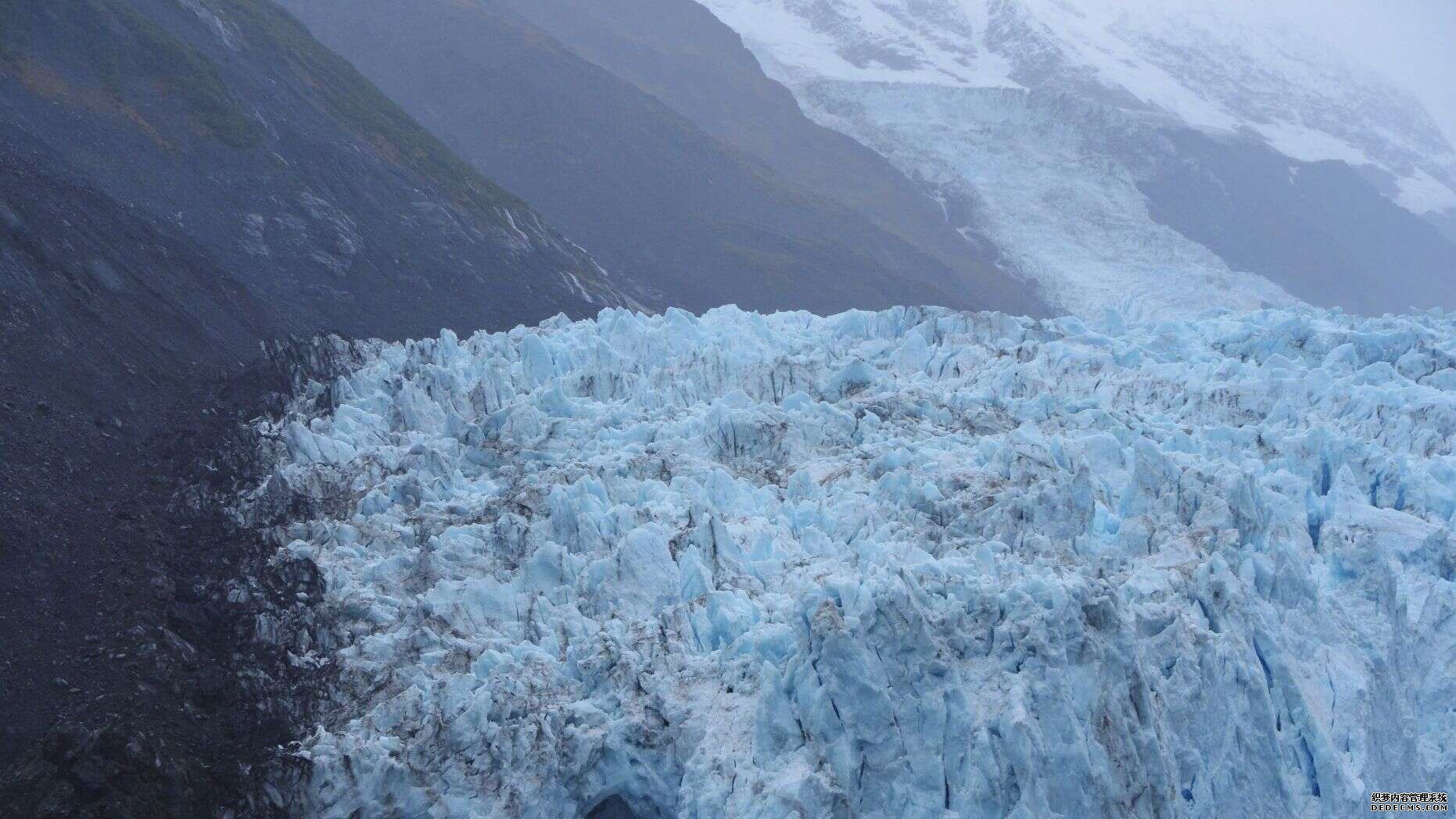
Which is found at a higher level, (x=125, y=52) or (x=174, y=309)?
(x=125, y=52)

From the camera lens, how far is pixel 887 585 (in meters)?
15.3

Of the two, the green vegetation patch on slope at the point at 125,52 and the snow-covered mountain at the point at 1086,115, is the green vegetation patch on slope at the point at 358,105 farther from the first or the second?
the snow-covered mountain at the point at 1086,115

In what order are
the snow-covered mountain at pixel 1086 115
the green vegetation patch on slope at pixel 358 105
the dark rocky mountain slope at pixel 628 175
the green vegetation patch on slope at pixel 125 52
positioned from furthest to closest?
the snow-covered mountain at pixel 1086 115 → the dark rocky mountain slope at pixel 628 175 → the green vegetation patch on slope at pixel 358 105 → the green vegetation patch on slope at pixel 125 52

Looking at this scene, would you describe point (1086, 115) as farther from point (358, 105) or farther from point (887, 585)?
point (887, 585)

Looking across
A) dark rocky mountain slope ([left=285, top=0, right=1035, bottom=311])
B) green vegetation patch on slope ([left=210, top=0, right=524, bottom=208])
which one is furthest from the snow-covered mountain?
green vegetation patch on slope ([left=210, top=0, right=524, bottom=208])

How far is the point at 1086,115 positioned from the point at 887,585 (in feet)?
279

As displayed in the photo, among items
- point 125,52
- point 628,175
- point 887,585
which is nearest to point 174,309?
point 125,52

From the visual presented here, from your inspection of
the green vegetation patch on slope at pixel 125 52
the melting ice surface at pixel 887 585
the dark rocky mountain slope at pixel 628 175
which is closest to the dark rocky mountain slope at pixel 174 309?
the green vegetation patch on slope at pixel 125 52

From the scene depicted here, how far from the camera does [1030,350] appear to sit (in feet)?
90.7

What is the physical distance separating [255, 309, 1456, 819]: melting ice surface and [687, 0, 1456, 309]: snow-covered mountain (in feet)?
161

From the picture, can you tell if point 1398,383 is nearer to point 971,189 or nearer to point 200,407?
point 200,407

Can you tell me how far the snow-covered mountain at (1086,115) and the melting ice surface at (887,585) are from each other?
161 ft

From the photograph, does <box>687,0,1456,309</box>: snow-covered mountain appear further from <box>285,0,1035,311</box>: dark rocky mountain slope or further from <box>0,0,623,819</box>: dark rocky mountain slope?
<box>0,0,623,819</box>: dark rocky mountain slope

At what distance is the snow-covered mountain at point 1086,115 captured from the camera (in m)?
77.9
